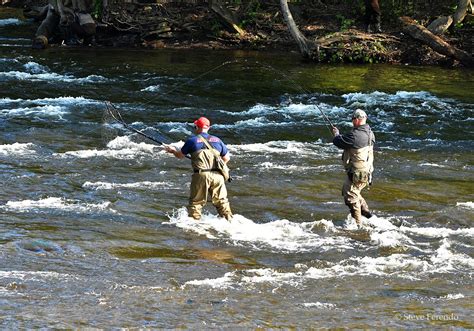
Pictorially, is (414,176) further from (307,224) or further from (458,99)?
(458,99)

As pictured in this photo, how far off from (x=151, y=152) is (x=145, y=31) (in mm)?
15678

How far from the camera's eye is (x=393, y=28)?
1139 inches

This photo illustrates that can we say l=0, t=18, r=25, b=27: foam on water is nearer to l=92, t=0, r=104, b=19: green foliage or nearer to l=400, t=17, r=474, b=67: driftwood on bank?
l=92, t=0, r=104, b=19: green foliage

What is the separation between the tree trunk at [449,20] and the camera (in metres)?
27.1

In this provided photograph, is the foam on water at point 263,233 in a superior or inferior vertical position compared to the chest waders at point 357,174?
inferior

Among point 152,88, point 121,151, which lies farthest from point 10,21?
point 121,151

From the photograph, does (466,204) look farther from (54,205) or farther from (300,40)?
(300,40)

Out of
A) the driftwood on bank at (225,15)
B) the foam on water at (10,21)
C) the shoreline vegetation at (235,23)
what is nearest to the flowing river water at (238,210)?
the shoreline vegetation at (235,23)

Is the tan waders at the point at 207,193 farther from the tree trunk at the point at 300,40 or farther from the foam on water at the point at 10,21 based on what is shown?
the foam on water at the point at 10,21

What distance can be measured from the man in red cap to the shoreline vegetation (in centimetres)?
1666

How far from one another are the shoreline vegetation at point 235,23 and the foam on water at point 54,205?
53.3ft

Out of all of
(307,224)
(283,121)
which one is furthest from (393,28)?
(307,224)

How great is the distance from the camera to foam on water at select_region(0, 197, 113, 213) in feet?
38.5

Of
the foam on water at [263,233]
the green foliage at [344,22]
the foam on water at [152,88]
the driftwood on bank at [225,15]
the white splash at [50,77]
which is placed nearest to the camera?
the foam on water at [263,233]
